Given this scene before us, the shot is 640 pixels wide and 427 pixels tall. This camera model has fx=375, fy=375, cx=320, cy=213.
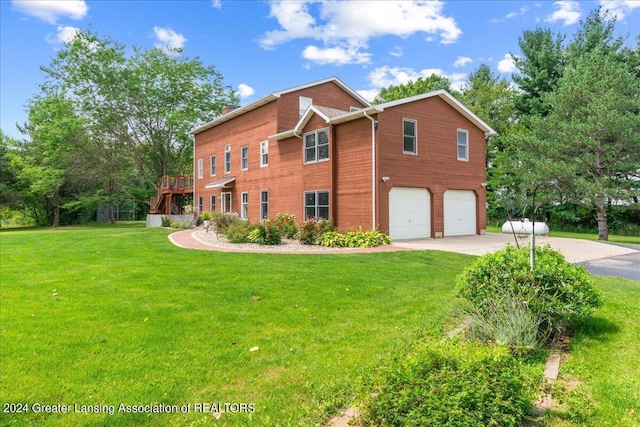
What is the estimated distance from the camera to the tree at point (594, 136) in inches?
677

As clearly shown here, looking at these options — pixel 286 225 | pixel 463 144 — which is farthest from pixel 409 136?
pixel 286 225

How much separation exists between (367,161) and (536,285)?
1081 centimetres

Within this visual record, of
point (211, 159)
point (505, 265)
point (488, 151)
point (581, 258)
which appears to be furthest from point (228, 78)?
point (505, 265)

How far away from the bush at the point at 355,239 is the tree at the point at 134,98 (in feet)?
76.9

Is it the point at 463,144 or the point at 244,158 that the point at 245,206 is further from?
the point at 463,144

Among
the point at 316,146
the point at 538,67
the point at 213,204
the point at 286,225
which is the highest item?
the point at 538,67

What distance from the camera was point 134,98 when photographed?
106 ft

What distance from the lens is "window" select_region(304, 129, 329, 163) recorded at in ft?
53.4

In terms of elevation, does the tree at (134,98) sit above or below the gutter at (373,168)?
above

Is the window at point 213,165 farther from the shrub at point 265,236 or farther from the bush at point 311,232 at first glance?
the bush at point 311,232

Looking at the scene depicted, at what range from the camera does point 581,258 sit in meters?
10.9

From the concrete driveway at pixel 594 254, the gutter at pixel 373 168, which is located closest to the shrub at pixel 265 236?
the gutter at pixel 373 168

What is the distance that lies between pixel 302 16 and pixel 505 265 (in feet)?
54.0

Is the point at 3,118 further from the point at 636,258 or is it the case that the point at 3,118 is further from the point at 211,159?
the point at 636,258
